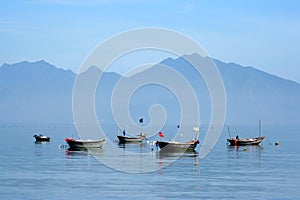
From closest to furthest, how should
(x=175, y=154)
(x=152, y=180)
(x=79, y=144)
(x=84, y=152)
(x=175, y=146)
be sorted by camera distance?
(x=152, y=180) < (x=175, y=154) < (x=175, y=146) < (x=84, y=152) < (x=79, y=144)

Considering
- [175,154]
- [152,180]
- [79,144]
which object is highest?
[79,144]

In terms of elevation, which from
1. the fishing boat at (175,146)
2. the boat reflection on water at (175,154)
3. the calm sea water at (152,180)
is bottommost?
the calm sea water at (152,180)

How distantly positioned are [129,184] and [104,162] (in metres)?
27.0

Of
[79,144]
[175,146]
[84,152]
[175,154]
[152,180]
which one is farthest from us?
[79,144]

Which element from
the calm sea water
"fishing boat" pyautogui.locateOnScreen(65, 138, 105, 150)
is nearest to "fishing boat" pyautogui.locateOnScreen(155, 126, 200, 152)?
the calm sea water

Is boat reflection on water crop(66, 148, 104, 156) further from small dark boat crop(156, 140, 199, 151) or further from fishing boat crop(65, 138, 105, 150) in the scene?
small dark boat crop(156, 140, 199, 151)

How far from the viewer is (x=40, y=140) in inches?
6457

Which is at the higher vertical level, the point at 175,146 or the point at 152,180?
the point at 175,146

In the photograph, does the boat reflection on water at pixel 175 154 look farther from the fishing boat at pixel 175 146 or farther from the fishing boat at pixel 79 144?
the fishing boat at pixel 79 144

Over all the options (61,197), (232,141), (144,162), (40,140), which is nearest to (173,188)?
(61,197)

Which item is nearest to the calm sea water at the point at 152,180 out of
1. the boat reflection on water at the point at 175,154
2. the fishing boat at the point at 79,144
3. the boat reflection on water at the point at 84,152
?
the boat reflection on water at the point at 175,154

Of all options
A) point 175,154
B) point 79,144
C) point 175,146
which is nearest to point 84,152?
point 79,144

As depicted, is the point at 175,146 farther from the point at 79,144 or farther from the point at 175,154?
the point at 79,144

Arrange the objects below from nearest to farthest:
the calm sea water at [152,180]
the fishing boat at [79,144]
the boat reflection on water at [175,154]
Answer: the calm sea water at [152,180]
the boat reflection on water at [175,154]
the fishing boat at [79,144]
